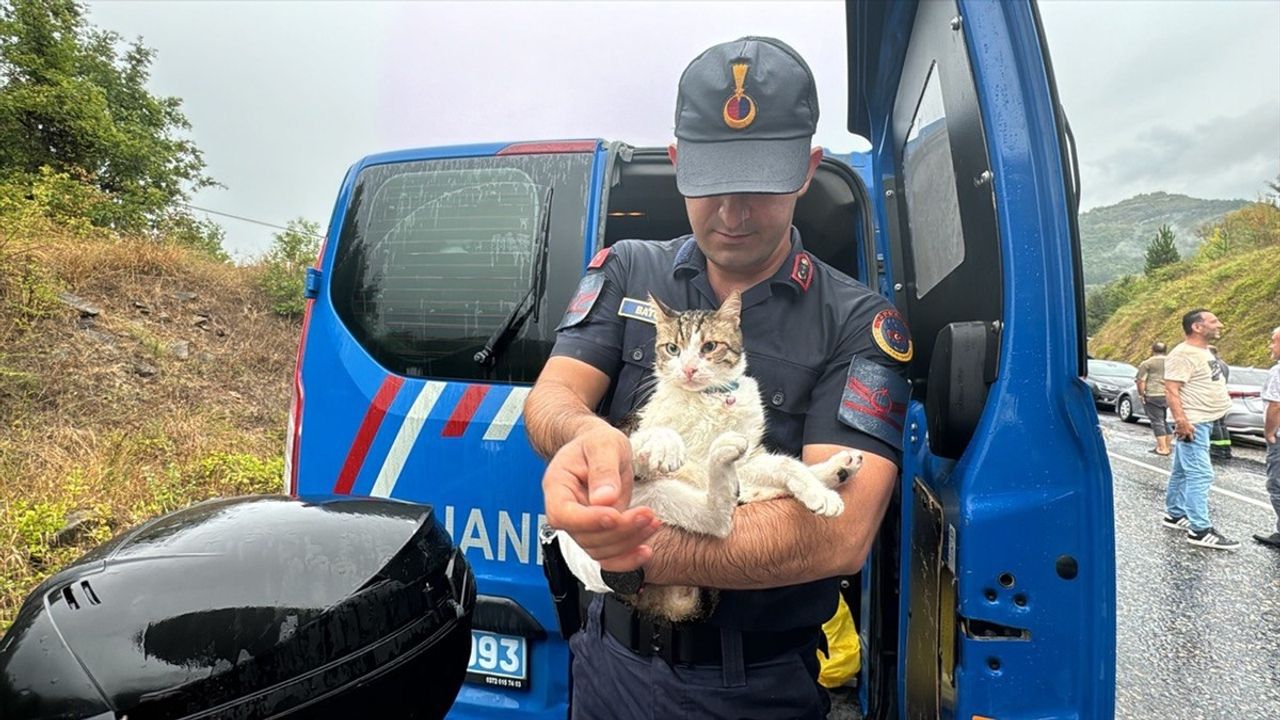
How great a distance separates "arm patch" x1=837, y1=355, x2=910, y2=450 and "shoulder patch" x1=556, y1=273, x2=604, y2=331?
2.17 ft

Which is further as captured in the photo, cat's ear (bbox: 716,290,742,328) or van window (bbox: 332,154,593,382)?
van window (bbox: 332,154,593,382)

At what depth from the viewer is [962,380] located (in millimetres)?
1306

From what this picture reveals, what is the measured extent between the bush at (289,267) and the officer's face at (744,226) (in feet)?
34.6

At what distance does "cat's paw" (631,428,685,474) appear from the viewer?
43.8 inches

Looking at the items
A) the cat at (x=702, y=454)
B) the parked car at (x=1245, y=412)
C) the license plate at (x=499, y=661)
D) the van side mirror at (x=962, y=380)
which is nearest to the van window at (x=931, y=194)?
the van side mirror at (x=962, y=380)

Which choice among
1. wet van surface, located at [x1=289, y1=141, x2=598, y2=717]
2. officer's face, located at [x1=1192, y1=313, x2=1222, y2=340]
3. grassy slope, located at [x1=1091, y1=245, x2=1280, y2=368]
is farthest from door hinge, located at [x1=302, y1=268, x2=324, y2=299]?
grassy slope, located at [x1=1091, y1=245, x2=1280, y2=368]

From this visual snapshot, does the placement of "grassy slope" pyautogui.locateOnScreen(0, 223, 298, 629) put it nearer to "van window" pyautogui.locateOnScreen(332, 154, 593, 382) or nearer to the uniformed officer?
"van window" pyautogui.locateOnScreen(332, 154, 593, 382)

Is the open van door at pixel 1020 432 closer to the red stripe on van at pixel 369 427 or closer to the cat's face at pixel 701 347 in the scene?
the cat's face at pixel 701 347

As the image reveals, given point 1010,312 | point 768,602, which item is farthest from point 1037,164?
point 768,602

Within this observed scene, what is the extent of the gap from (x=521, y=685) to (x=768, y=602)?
100 cm

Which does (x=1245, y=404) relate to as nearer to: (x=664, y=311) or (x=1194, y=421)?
(x=1194, y=421)

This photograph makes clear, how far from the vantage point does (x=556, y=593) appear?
172 centimetres

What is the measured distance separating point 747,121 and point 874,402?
685 mm

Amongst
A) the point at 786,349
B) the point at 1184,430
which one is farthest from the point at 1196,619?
the point at 786,349
